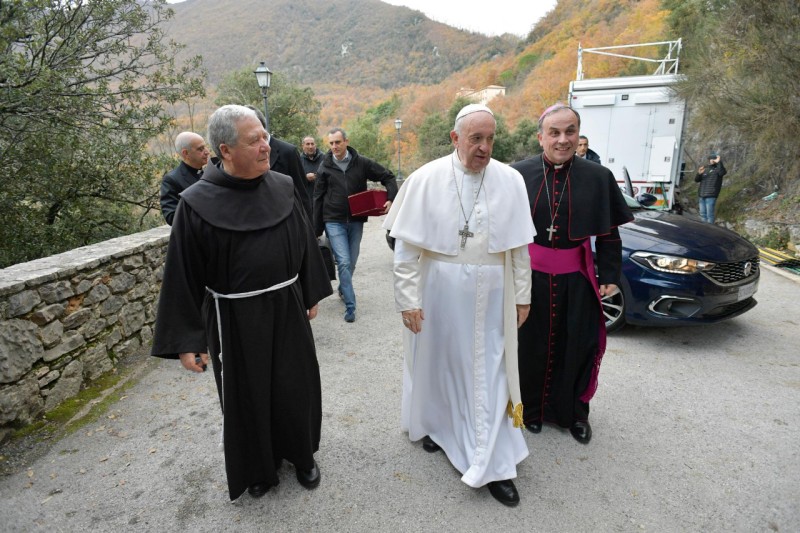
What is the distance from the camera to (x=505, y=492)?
257cm

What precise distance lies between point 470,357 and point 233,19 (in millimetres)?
146591

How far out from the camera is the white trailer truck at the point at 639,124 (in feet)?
33.9

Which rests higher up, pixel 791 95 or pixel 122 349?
pixel 791 95

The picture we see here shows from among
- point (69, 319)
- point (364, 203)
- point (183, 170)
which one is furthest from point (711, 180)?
point (69, 319)

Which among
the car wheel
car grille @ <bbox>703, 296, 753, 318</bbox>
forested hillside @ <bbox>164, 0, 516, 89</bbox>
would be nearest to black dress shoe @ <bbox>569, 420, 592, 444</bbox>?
the car wheel

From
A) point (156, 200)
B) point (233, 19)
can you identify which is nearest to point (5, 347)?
point (156, 200)

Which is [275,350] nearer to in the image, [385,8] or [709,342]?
[709,342]

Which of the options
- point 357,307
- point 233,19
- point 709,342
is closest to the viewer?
point 709,342

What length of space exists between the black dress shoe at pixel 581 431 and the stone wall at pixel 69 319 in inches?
147

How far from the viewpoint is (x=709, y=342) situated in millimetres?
4680

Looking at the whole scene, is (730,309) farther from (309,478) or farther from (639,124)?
(639,124)

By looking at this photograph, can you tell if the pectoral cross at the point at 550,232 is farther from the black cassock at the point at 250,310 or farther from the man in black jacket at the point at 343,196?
the man in black jacket at the point at 343,196

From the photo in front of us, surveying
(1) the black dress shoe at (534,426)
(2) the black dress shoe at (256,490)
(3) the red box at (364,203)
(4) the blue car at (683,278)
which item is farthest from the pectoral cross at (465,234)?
(3) the red box at (364,203)

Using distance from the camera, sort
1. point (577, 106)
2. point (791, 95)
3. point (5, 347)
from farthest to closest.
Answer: point (577, 106)
point (791, 95)
point (5, 347)
